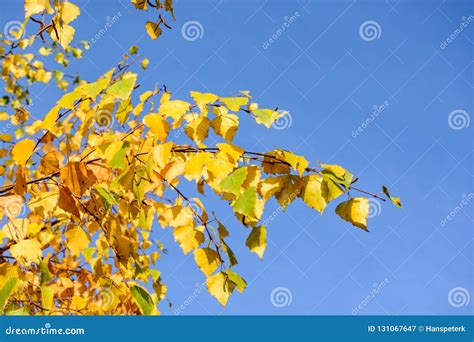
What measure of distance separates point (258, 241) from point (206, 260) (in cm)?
20

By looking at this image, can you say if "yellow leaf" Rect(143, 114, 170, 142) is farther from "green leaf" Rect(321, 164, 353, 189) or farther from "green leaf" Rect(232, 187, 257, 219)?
"green leaf" Rect(321, 164, 353, 189)

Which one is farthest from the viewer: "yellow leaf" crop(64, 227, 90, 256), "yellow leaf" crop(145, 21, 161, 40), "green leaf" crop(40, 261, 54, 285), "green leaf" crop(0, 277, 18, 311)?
"yellow leaf" crop(145, 21, 161, 40)

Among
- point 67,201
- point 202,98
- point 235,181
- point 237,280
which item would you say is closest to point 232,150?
point 235,181

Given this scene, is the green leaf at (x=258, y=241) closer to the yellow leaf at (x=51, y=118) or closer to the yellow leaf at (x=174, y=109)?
the yellow leaf at (x=174, y=109)

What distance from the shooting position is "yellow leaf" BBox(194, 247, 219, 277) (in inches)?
71.3

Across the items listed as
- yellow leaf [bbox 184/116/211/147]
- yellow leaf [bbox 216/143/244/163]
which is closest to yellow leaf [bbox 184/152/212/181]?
yellow leaf [bbox 216/143/244/163]

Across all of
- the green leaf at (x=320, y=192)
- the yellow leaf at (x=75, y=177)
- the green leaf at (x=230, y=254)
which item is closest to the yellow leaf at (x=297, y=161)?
the green leaf at (x=320, y=192)

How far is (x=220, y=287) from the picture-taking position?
178 centimetres

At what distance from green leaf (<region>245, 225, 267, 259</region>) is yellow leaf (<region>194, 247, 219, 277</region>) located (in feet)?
0.46

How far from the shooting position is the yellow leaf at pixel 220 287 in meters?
1.77

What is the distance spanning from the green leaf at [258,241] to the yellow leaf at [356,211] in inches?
10.5

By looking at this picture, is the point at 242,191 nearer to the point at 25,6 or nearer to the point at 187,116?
the point at 187,116

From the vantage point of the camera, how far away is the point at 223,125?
6.09ft
